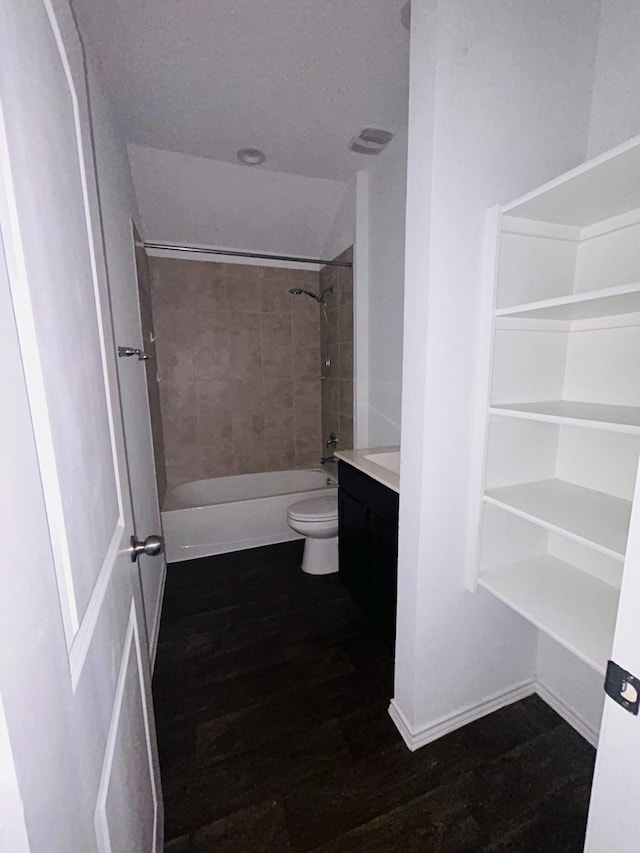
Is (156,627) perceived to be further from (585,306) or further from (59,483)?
(585,306)

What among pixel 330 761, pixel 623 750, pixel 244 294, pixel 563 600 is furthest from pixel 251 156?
pixel 330 761

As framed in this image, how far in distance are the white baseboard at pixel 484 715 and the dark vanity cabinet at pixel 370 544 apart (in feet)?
1.22

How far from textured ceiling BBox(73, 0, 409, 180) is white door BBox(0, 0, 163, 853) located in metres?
0.88

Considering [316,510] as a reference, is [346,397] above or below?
above

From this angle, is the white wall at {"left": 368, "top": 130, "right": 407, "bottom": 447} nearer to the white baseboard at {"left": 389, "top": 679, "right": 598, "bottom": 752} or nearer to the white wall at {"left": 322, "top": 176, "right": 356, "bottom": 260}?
the white wall at {"left": 322, "top": 176, "right": 356, "bottom": 260}

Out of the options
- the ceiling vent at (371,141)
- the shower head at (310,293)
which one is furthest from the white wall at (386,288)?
the shower head at (310,293)

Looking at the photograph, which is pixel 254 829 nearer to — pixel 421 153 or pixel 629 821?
pixel 629 821

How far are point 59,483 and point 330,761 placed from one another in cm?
142

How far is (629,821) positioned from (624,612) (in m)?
0.34

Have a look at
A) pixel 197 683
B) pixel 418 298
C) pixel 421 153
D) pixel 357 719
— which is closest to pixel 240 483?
pixel 197 683

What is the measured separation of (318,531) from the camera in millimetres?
2283

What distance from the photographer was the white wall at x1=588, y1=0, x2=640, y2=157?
41.2 inches

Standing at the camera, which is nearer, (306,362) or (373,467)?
(373,467)

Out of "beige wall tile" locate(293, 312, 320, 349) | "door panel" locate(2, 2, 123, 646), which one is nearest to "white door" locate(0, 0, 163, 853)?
"door panel" locate(2, 2, 123, 646)
